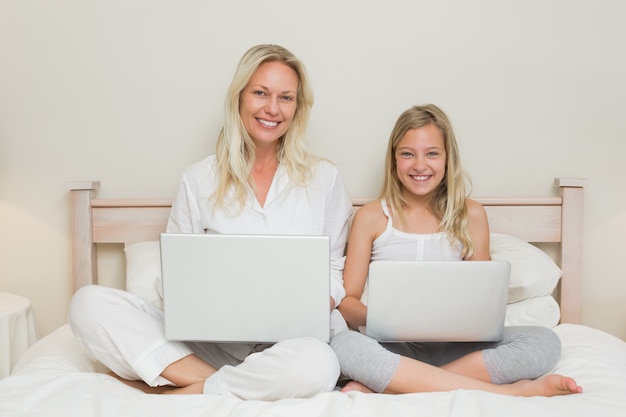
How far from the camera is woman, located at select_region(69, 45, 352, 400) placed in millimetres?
1247

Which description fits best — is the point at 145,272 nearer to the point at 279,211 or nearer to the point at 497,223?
the point at 279,211

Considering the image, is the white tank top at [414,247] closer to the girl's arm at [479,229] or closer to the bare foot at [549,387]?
the girl's arm at [479,229]

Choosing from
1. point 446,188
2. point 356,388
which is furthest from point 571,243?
point 356,388

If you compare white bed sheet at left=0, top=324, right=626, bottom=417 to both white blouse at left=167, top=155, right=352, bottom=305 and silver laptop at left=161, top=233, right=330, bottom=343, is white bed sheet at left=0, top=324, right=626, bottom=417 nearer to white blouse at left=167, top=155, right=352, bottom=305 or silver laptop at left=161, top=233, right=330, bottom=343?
silver laptop at left=161, top=233, right=330, bottom=343

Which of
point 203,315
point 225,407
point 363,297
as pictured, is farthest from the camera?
point 363,297

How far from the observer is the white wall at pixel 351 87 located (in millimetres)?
1869

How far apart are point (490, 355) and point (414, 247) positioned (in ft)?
1.39

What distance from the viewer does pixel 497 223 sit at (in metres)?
1.81

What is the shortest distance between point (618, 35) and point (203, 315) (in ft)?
5.32

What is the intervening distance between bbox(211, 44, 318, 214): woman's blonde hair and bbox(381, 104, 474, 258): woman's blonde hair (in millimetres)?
261

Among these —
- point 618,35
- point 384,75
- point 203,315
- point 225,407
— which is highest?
point 618,35

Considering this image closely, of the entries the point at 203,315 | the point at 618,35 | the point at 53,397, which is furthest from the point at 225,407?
the point at 618,35

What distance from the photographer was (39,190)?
1.93m

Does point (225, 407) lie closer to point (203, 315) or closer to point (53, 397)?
point (203, 315)
